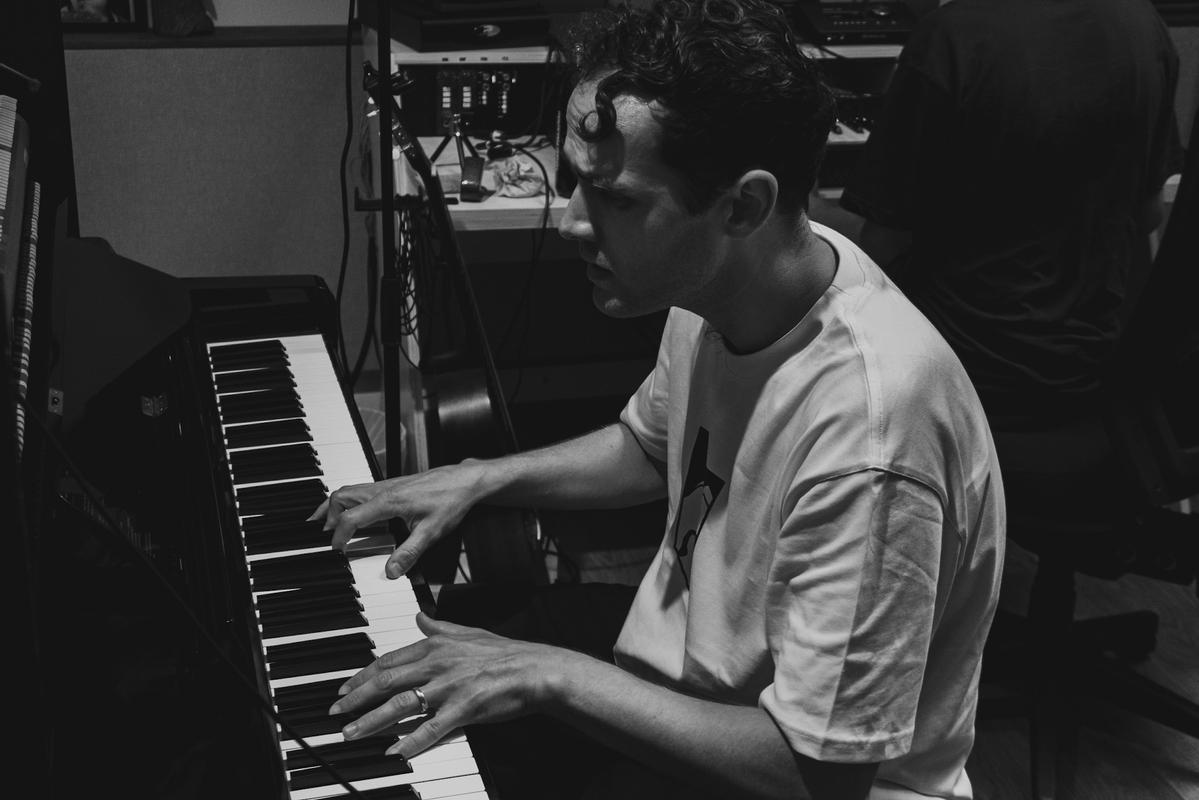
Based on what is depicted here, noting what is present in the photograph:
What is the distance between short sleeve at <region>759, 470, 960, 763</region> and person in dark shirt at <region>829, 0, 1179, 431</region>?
1.15 m

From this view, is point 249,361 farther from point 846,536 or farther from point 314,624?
point 846,536

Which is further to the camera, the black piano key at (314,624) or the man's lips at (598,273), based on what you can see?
the black piano key at (314,624)

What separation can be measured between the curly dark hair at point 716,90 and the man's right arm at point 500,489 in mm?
530

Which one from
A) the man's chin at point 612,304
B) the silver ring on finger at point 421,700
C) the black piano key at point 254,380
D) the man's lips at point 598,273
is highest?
the man's lips at point 598,273

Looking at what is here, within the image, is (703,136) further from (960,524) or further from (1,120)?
(1,120)

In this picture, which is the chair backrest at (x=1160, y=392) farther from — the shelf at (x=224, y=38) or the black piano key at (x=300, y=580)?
the shelf at (x=224, y=38)

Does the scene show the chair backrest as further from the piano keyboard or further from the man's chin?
the piano keyboard

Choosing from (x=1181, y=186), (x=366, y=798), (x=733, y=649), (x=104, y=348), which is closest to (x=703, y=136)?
(x=733, y=649)

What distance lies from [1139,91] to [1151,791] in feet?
3.90

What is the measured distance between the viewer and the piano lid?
1373mm

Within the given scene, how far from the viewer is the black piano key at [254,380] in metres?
1.73

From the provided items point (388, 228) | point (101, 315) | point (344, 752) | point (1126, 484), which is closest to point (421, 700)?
point (344, 752)

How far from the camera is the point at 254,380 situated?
1741 mm

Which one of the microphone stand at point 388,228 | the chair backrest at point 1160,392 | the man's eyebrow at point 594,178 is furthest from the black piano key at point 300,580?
the chair backrest at point 1160,392
